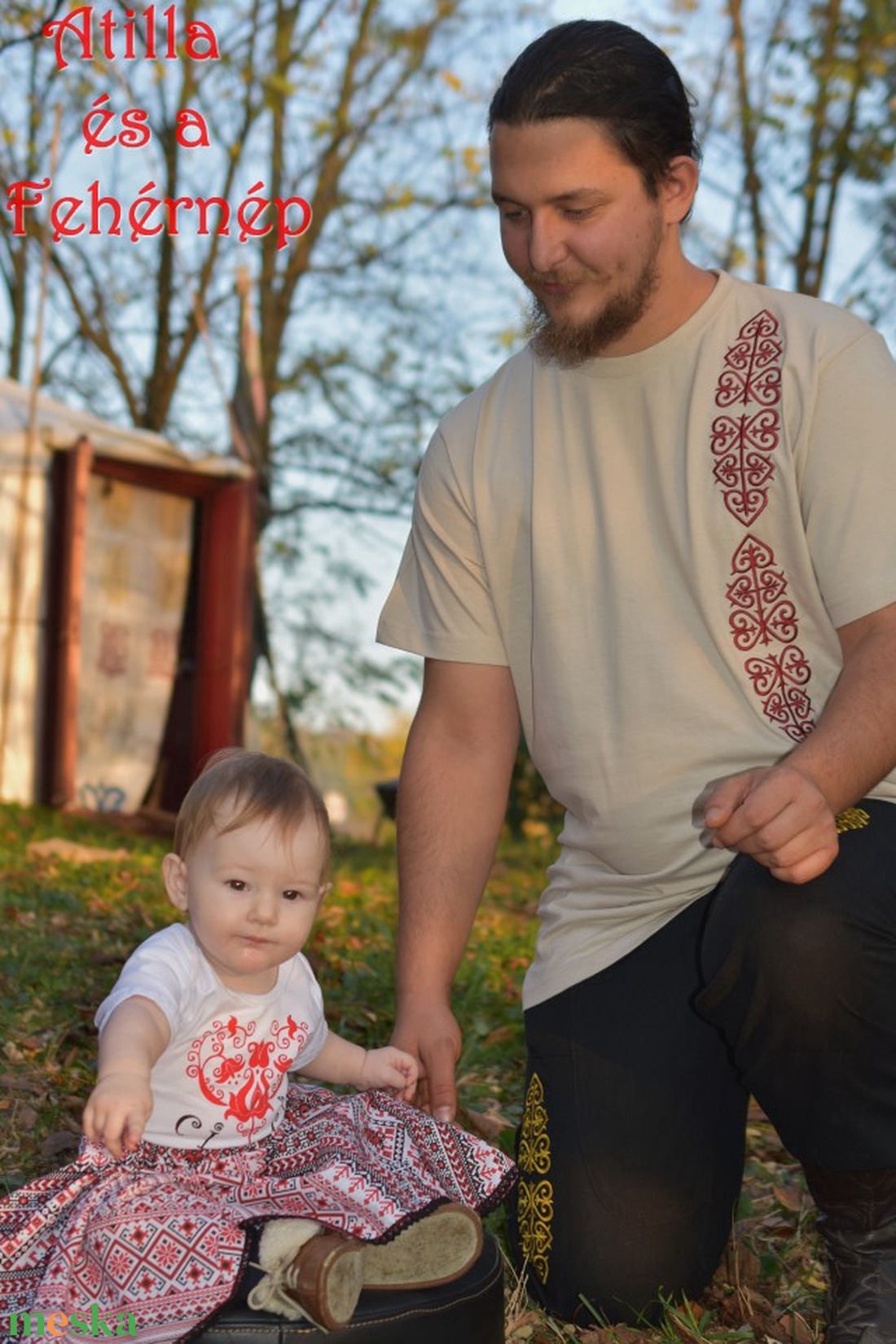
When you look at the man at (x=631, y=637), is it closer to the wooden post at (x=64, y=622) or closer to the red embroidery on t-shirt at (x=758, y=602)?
the red embroidery on t-shirt at (x=758, y=602)

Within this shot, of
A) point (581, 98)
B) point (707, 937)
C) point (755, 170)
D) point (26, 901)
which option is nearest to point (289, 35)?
point (755, 170)

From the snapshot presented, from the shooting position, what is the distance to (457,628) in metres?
3.06

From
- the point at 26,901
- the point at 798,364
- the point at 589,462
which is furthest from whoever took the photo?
the point at 26,901

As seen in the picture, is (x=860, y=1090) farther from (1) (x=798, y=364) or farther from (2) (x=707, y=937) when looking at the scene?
(1) (x=798, y=364)

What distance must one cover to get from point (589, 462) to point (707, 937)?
0.98 meters

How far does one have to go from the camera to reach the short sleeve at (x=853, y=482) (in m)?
2.57

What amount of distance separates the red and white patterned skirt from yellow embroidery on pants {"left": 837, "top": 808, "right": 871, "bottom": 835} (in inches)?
29.4

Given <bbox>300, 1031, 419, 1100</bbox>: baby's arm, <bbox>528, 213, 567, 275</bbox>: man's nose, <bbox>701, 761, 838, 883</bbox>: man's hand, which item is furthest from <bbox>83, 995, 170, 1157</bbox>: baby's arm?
<bbox>528, 213, 567, 275</bbox>: man's nose

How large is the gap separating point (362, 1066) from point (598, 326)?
1.38 m

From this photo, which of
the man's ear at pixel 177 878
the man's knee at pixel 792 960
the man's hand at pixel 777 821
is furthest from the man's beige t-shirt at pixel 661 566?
the man's ear at pixel 177 878

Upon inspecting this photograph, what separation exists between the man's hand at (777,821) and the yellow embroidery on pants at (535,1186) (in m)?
0.90

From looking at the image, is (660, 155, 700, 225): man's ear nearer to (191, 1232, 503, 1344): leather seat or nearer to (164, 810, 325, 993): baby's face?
(164, 810, 325, 993): baby's face

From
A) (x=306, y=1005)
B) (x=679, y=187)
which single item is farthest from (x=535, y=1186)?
(x=679, y=187)

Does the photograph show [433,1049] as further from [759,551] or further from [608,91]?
[608,91]
